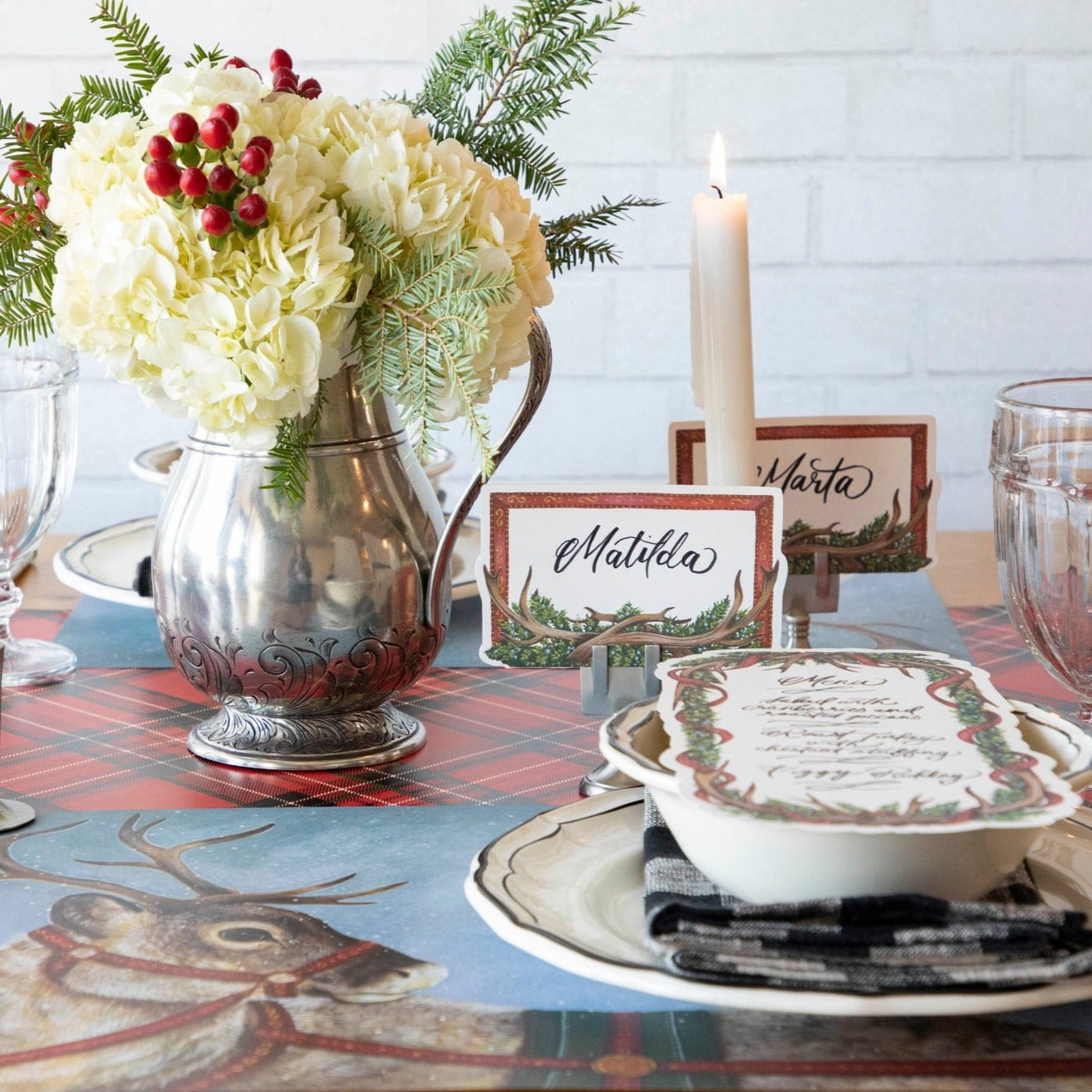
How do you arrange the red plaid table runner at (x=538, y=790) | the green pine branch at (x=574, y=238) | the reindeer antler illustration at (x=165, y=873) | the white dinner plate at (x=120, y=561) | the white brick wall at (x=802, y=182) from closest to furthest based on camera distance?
the red plaid table runner at (x=538, y=790)
the reindeer antler illustration at (x=165, y=873)
the green pine branch at (x=574, y=238)
the white dinner plate at (x=120, y=561)
the white brick wall at (x=802, y=182)

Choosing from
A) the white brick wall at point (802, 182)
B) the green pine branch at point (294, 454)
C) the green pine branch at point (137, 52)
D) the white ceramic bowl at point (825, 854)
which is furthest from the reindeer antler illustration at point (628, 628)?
the white brick wall at point (802, 182)

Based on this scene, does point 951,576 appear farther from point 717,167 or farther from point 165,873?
point 165,873

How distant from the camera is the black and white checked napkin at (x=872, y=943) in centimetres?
46

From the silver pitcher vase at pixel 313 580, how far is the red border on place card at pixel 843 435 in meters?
0.17

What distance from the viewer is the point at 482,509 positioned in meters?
0.73

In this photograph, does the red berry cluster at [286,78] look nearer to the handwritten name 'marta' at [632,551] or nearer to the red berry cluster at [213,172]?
the red berry cluster at [213,172]

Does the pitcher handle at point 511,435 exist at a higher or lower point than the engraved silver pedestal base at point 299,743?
higher

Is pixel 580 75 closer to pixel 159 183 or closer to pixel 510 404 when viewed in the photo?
pixel 159 183

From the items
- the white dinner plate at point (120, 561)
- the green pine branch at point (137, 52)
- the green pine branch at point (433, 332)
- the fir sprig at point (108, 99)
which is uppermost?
the green pine branch at point (137, 52)

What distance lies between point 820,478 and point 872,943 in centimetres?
46

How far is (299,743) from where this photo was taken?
2.49 feet

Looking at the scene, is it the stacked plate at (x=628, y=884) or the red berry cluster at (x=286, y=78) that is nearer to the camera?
the stacked plate at (x=628, y=884)

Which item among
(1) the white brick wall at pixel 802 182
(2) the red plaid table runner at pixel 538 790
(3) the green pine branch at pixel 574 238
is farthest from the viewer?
(1) the white brick wall at pixel 802 182

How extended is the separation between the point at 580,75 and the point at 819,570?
1.10 ft
